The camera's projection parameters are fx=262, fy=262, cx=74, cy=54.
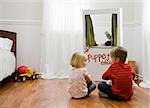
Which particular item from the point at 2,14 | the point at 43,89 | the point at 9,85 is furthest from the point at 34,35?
the point at 43,89

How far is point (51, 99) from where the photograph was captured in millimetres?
2402

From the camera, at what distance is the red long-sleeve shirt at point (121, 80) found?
238cm

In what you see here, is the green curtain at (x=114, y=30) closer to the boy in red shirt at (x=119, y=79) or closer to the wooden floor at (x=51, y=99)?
the wooden floor at (x=51, y=99)

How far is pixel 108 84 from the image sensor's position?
2475 mm

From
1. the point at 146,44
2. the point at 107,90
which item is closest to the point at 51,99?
the point at 107,90

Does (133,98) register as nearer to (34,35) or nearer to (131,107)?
(131,107)

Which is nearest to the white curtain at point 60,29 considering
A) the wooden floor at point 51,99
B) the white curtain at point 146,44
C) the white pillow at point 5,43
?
the white pillow at point 5,43

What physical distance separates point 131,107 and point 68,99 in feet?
1.96

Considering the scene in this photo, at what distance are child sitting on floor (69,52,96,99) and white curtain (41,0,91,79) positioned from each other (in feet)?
4.27

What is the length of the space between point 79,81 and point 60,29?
1521 mm

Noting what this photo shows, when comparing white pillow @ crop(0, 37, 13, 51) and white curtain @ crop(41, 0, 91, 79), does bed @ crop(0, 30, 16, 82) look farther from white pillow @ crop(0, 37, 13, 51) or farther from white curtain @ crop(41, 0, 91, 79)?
white curtain @ crop(41, 0, 91, 79)

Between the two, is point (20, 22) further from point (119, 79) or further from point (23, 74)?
point (119, 79)

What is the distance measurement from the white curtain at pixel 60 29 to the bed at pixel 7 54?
18.8 inches

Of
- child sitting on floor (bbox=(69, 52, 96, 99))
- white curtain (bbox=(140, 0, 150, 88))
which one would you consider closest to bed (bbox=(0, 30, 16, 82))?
child sitting on floor (bbox=(69, 52, 96, 99))
